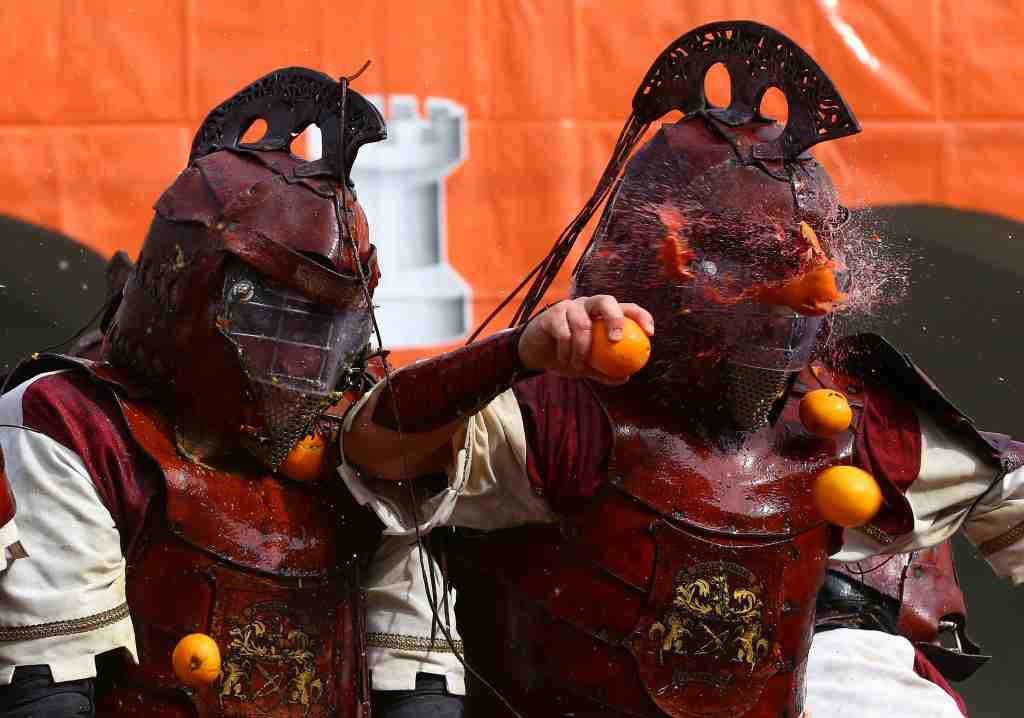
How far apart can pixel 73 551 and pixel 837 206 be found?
5.65 ft

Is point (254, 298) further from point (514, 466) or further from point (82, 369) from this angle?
point (514, 466)

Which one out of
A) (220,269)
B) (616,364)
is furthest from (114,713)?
(616,364)

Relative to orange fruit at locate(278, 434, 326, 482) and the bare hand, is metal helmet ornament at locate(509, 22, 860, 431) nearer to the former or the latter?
the bare hand

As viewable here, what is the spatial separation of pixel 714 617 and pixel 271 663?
0.89 m

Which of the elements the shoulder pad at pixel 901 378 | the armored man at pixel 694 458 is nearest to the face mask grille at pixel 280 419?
the armored man at pixel 694 458

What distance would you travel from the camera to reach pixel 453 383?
2975 mm

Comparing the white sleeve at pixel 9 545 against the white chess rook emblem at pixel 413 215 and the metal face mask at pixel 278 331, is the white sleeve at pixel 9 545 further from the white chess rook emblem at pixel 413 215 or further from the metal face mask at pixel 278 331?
the white chess rook emblem at pixel 413 215

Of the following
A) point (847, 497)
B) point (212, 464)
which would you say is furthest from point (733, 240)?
point (212, 464)

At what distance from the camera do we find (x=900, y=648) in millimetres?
3980

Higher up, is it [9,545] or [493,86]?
[493,86]

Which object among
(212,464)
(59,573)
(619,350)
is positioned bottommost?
(59,573)

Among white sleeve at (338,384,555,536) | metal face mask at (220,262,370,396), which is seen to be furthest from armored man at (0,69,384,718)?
white sleeve at (338,384,555,536)

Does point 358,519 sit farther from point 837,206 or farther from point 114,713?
point 837,206

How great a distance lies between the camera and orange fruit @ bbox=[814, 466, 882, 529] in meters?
3.26
